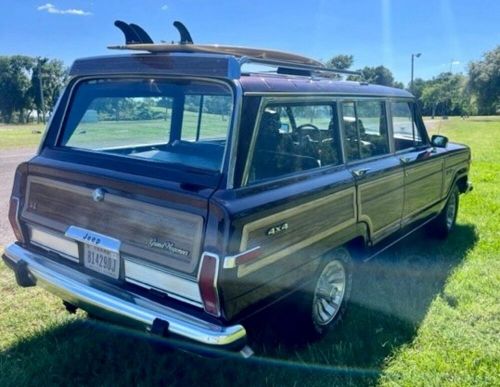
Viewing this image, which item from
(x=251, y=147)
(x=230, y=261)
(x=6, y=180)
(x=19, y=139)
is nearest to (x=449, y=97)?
(x=19, y=139)

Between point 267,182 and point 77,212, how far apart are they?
1.23 m

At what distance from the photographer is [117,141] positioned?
3479 millimetres

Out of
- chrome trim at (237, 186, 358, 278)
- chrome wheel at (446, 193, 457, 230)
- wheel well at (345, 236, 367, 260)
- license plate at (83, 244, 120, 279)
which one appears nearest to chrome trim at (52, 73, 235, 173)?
chrome trim at (237, 186, 358, 278)

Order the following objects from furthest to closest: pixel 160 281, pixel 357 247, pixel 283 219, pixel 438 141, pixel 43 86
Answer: pixel 43 86 < pixel 438 141 < pixel 357 247 < pixel 283 219 < pixel 160 281

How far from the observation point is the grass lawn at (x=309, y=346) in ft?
9.86

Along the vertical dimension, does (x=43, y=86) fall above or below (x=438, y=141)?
above

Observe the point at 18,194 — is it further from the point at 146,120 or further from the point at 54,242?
the point at 146,120

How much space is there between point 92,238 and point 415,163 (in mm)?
3206

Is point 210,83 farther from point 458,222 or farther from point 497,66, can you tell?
point 497,66

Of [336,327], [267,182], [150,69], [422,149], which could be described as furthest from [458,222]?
[150,69]

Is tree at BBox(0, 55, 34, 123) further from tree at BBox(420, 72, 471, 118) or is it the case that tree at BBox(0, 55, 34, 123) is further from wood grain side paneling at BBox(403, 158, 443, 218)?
wood grain side paneling at BBox(403, 158, 443, 218)

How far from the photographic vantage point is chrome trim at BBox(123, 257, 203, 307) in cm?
253

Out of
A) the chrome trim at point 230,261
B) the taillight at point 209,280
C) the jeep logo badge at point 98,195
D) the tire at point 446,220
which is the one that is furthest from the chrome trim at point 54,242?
the tire at point 446,220

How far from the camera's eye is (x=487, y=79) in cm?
5619
